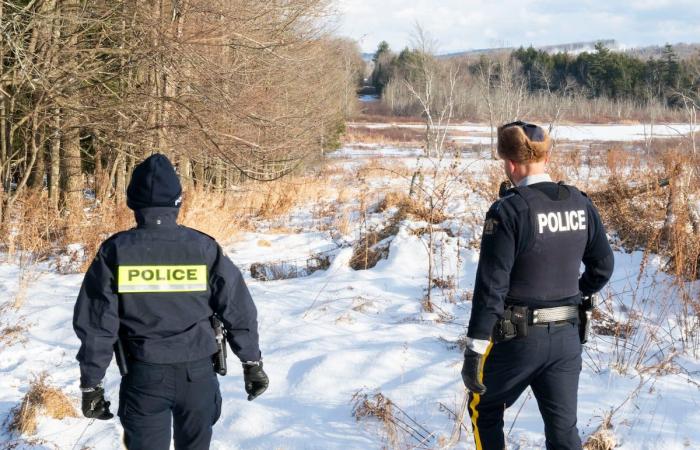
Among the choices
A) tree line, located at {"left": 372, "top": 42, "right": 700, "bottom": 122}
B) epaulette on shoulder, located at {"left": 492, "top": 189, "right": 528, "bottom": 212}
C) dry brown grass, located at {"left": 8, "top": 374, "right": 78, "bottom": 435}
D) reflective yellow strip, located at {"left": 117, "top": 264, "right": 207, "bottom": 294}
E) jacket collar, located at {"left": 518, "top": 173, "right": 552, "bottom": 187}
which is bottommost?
dry brown grass, located at {"left": 8, "top": 374, "right": 78, "bottom": 435}

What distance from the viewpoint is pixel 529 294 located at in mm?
2699

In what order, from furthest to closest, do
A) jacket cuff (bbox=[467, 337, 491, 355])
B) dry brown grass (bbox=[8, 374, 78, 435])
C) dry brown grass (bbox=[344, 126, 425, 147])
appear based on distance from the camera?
dry brown grass (bbox=[344, 126, 425, 147]) → dry brown grass (bbox=[8, 374, 78, 435]) → jacket cuff (bbox=[467, 337, 491, 355])

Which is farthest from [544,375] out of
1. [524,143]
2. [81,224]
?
[81,224]

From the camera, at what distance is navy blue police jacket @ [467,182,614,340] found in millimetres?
2625

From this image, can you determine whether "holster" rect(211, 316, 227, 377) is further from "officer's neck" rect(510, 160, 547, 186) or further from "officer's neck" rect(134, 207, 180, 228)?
"officer's neck" rect(510, 160, 547, 186)

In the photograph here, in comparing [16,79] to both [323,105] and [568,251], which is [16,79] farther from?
[323,105]

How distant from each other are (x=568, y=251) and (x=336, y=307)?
370 cm

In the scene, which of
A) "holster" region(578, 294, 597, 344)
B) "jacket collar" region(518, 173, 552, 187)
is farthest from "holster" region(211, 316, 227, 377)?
"holster" region(578, 294, 597, 344)

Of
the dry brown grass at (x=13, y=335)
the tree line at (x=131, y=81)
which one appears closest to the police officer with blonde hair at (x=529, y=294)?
the dry brown grass at (x=13, y=335)

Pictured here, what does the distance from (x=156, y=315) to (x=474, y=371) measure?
136 cm

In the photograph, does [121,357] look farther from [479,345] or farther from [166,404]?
[479,345]

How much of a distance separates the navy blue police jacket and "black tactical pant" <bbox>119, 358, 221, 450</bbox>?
3.83 feet

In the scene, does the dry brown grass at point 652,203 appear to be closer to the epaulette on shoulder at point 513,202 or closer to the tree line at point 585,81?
the epaulette on shoulder at point 513,202

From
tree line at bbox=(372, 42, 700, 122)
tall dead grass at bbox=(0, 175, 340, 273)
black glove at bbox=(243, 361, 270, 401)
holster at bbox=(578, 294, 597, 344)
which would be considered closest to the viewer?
black glove at bbox=(243, 361, 270, 401)
